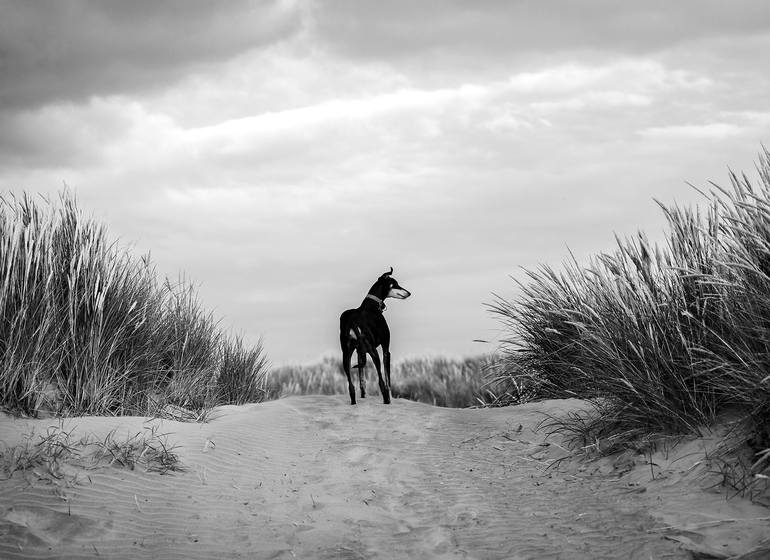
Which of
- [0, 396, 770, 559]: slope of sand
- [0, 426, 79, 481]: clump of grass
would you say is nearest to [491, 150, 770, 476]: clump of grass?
[0, 396, 770, 559]: slope of sand

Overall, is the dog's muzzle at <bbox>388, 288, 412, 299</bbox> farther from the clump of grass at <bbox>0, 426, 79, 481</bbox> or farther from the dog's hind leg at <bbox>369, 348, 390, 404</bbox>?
the clump of grass at <bbox>0, 426, 79, 481</bbox>

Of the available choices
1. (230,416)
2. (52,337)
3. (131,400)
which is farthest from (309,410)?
(52,337)

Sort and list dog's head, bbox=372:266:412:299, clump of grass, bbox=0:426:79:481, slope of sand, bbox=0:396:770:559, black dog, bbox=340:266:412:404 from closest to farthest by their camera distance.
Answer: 1. slope of sand, bbox=0:396:770:559
2. clump of grass, bbox=0:426:79:481
3. black dog, bbox=340:266:412:404
4. dog's head, bbox=372:266:412:299

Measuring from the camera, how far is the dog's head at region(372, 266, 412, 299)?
392 inches

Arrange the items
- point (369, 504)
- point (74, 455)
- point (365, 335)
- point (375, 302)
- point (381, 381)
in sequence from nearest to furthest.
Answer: point (369, 504) < point (74, 455) < point (381, 381) < point (365, 335) < point (375, 302)

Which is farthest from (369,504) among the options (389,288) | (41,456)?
(389,288)

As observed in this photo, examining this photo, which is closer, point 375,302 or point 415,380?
point 375,302

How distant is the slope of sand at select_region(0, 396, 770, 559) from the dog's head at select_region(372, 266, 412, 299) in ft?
9.13

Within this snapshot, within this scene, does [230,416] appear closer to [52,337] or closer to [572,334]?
[52,337]

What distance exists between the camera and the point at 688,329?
5996 millimetres

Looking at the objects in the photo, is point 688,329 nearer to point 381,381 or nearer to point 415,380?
point 381,381

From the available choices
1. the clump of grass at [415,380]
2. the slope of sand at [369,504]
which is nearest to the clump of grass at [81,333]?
the slope of sand at [369,504]

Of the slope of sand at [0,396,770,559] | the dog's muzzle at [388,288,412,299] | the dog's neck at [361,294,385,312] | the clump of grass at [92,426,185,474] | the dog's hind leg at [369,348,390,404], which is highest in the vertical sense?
the dog's muzzle at [388,288,412,299]

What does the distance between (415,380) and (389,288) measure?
18.4 feet
